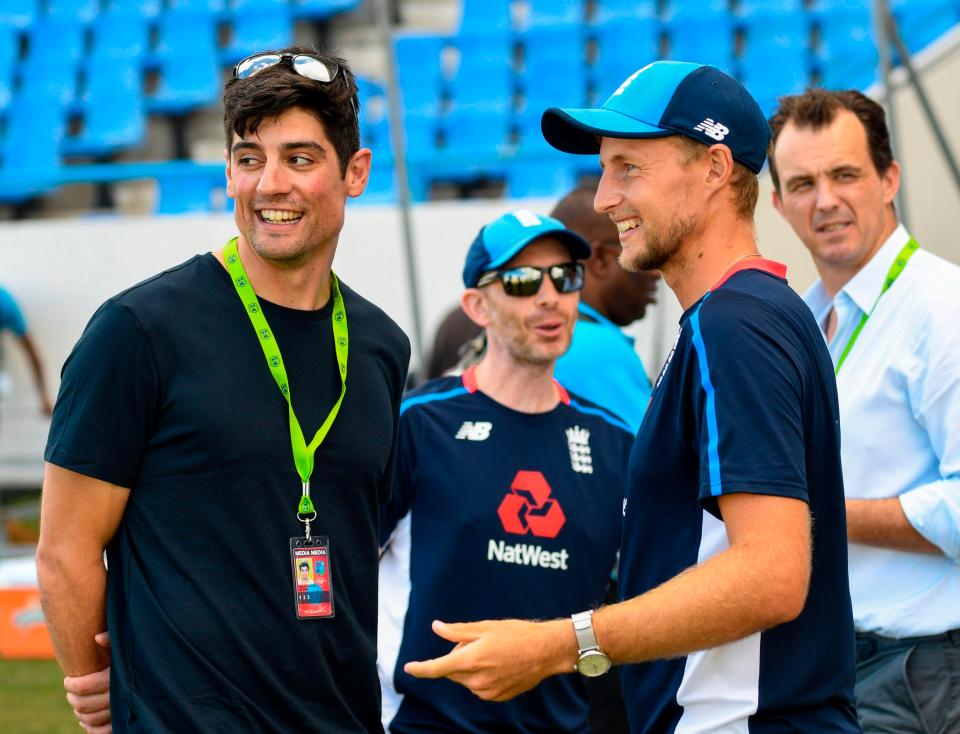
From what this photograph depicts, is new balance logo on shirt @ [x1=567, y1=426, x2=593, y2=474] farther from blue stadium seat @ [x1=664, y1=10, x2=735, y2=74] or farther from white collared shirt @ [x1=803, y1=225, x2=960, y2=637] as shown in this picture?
blue stadium seat @ [x1=664, y1=10, x2=735, y2=74]

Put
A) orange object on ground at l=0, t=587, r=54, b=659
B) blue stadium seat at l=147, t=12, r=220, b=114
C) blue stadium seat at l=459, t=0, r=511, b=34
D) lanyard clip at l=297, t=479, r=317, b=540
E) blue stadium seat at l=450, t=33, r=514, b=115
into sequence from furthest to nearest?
blue stadium seat at l=459, t=0, r=511, b=34 < blue stadium seat at l=147, t=12, r=220, b=114 < blue stadium seat at l=450, t=33, r=514, b=115 < orange object on ground at l=0, t=587, r=54, b=659 < lanyard clip at l=297, t=479, r=317, b=540

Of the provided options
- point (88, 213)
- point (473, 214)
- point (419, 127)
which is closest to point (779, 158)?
point (473, 214)

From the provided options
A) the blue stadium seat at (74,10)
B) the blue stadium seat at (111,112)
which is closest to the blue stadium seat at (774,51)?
the blue stadium seat at (111,112)

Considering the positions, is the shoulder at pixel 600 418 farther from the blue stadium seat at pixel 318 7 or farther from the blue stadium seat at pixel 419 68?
the blue stadium seat at pixel 318 7

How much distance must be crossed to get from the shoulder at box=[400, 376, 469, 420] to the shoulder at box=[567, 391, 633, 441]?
0.33 meters

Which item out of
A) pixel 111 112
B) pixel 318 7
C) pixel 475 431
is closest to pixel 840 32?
pixel 318 7

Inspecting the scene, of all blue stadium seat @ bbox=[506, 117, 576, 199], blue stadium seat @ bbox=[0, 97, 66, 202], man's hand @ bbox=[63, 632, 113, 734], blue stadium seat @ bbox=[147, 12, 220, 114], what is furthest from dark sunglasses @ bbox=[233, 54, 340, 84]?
blue stadium seat @ bbox=[147, 12, 220, 114]

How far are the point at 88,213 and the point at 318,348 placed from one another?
27.3ft

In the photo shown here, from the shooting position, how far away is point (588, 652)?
1888 mm

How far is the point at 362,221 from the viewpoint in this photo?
788 cm

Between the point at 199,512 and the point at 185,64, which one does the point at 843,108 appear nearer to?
the point at 199,512

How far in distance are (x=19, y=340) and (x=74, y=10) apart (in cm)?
456

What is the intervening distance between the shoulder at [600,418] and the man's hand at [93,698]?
1559 millimetres

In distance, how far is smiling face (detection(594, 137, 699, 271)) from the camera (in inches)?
86.0
